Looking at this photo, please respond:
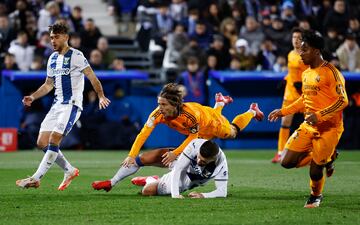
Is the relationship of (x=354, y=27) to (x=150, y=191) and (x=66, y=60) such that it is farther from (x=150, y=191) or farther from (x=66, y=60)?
(x=150, y=191)

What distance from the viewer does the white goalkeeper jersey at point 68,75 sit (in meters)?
12.3

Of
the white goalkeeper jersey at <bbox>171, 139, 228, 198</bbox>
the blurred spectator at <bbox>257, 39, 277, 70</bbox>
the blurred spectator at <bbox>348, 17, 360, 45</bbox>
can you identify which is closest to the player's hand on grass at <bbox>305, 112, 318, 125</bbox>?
the white goalkeeper jersey at <bbox>171, 139, 228, 198</bbox>

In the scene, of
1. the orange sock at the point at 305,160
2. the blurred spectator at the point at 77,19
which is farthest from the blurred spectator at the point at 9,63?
the orange sock at the point at 305,160

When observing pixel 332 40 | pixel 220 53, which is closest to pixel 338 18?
pixel 332 40

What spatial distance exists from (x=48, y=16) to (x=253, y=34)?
17.5 ft

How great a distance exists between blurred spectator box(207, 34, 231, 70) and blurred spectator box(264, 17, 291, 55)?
142cm

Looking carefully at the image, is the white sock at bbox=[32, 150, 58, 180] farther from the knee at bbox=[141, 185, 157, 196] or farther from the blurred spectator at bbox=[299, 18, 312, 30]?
the blurred spectator at bbox=[299, 18, 312, 30]

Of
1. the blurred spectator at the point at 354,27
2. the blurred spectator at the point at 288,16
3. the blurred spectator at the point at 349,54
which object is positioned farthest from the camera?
the blurred spectator at the point at 354,27

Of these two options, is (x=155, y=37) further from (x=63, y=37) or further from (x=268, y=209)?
(x=268, y=209)

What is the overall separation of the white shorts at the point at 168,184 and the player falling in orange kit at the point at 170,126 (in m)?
0.20

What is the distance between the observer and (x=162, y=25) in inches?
958

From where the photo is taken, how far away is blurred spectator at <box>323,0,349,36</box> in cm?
2481

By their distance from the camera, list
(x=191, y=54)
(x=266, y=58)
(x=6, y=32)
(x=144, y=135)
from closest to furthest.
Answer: (x=144, y=135)
(x=191, y=54)
(x=6, y=32)
(x=266, y=58)

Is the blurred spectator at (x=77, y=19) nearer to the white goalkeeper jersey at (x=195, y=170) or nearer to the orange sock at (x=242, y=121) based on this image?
the orange sock at (x=242, y=121)
